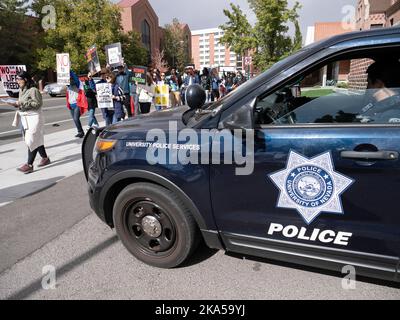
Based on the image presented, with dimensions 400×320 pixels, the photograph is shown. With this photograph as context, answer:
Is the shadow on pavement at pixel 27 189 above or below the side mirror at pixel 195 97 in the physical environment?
below

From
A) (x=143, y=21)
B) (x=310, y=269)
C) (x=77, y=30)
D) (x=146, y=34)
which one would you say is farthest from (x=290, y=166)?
(x=146, y=34)

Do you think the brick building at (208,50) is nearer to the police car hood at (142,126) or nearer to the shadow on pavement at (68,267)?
the police car hood at (142,126)

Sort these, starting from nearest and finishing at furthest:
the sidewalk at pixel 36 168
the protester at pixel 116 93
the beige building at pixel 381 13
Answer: the sidewalk at pixel 36 168 → the protester at pixel 116 93 → the beige building at pixel 381 13

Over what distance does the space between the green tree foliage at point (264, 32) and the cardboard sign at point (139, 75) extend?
64.6ft

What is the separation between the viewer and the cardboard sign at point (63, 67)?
7.71 meters

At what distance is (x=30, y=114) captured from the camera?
5.70 m

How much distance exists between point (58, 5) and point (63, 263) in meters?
40.8

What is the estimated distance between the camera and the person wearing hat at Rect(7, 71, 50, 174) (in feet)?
18.3

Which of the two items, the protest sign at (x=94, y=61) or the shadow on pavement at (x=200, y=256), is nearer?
the shadow on pavement at (x=200, y=256)

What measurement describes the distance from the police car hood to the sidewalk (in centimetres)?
253

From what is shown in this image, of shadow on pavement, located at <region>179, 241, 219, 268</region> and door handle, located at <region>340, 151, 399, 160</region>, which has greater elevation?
door handle, located at <region>340, 151, 399, 160</region>

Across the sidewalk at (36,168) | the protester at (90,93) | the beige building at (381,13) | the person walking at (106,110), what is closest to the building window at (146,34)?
the beige building at (381,13)

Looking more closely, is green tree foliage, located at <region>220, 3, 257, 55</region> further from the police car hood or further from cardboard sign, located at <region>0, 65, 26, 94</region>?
the police car hood

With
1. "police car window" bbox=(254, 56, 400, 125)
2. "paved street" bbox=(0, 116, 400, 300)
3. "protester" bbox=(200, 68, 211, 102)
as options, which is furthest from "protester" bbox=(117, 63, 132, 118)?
"protester" bbox=(200, 68, 211, 102)
